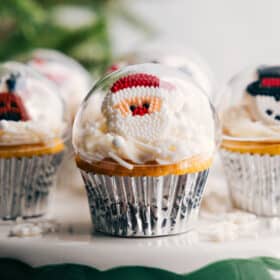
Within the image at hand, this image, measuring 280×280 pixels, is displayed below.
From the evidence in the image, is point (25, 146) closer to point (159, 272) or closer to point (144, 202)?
point (144, 202)

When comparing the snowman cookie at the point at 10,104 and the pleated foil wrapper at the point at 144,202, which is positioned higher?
the snowman cookie at the point at 10,104

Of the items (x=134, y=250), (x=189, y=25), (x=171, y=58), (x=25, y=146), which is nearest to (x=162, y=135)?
(x=134, y=250)

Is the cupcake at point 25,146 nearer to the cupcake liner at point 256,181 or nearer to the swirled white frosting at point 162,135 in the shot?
the swirled white frosting at point 162,135

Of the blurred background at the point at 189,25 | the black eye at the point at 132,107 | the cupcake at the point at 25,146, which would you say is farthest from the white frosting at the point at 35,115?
the blurred background at the point at 189,25

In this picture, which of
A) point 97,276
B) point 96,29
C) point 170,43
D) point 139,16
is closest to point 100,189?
point 97,276

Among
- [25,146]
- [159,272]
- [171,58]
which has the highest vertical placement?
[171,58]

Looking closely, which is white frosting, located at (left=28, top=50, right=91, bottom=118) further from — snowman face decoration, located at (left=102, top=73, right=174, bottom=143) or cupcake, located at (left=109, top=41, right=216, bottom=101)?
snowman face decoration, located at (left=102, top=73, right=174, bottom=143)

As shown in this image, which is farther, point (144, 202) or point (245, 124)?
point (245, 124)
